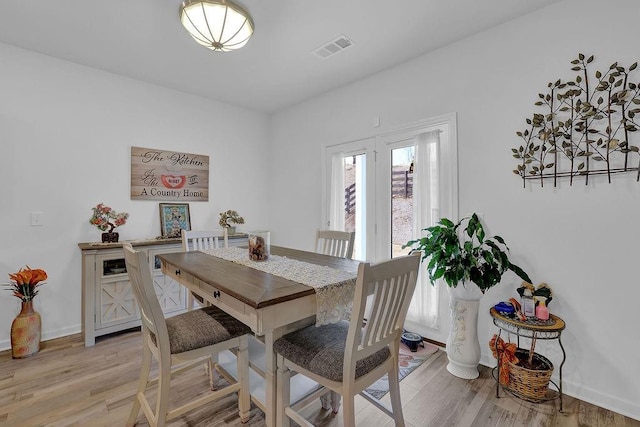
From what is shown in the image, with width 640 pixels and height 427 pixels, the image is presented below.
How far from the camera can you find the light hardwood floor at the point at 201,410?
171cm

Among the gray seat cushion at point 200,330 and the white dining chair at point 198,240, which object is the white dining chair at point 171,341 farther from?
the white dining chair at point 198,240

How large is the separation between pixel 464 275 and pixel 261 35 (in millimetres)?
2468

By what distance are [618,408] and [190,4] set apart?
144 inches

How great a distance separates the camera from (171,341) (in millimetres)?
1508

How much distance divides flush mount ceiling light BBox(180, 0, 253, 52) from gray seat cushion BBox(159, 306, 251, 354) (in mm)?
1823

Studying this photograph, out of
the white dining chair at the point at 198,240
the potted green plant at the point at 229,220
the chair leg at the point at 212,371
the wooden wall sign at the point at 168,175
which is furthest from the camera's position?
the potted green plant at the point at 229,220

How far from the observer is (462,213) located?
2471 mm

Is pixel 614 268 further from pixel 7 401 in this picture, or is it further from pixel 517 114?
pixel 7 401

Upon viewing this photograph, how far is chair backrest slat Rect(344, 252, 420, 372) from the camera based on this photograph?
1.18 m

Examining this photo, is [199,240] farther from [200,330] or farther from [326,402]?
[326,402]

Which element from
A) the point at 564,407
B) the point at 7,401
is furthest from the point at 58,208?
the point at 564,407

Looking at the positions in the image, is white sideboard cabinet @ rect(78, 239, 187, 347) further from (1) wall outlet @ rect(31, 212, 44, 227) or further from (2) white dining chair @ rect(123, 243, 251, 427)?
(2) white dining chair @ rect(123, 243, 251, 427)

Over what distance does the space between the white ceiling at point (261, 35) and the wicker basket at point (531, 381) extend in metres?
2.51

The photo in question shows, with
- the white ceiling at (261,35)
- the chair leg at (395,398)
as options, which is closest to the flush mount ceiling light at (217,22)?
the white ceiling at (261,35)
